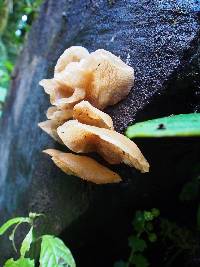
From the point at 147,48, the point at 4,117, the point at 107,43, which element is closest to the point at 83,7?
the point at 107,43

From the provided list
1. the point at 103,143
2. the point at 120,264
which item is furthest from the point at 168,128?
the point at 120,264

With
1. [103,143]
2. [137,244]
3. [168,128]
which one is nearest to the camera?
[168,128]

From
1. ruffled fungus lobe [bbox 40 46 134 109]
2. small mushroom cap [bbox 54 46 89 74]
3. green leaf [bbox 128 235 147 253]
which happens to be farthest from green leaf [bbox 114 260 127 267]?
small mushroom cap [bbox 54 46 89 74]

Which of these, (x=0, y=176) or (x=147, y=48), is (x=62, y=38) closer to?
(x=147, y=48)

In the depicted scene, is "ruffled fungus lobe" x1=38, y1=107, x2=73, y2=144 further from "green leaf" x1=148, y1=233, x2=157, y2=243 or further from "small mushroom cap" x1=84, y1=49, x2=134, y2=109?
"green leaf" x1=148, y1=233, x2=157, y2=243

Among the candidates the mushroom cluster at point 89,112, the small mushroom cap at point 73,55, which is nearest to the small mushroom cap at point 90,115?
the mushroom cluster at point 89,112

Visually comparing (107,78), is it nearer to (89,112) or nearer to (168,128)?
(89,112)
